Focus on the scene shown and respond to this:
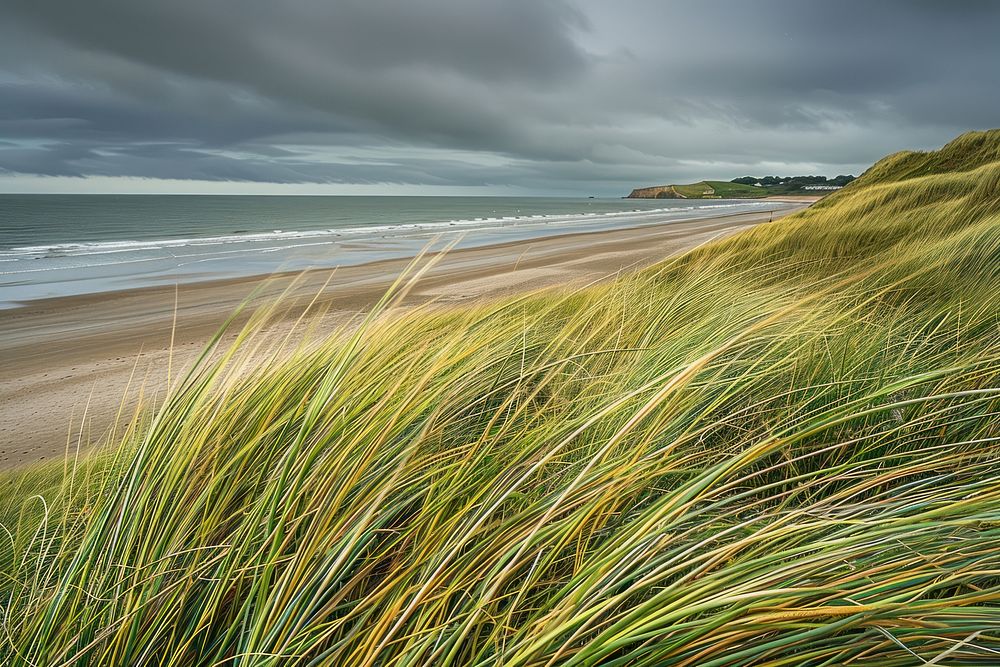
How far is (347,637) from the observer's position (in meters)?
1.12

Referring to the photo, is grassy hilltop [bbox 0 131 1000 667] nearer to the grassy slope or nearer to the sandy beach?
the sandy beach

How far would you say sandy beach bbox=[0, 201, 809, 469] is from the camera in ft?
17.4

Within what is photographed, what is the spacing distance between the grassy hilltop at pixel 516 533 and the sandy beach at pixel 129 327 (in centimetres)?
58

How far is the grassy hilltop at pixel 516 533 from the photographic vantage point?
938 mm

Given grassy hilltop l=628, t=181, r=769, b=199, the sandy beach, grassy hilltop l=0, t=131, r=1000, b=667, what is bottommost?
the sandy beach

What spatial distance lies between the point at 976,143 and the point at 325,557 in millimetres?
20885

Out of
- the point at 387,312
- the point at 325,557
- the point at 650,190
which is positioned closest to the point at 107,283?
the point at 387,312

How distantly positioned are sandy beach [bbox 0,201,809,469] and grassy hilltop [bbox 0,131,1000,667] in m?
0.58

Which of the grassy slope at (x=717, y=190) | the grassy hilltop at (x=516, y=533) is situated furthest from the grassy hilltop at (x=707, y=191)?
the grassy hilltop at (x=516, y=533)

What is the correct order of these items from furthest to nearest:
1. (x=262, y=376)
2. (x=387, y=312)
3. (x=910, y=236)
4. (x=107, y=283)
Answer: (x=107, y=283), (x=910, y=236), (x=387, y=312), (x=262, y=376)

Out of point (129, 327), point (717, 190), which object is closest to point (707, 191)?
point (717, 190)

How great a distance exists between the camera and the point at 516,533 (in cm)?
125

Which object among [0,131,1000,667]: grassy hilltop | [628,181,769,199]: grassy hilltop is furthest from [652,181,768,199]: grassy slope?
[0,131,1000,667]: grassy hilltop

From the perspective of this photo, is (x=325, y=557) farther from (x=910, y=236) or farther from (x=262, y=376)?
(x=910, y=236)
